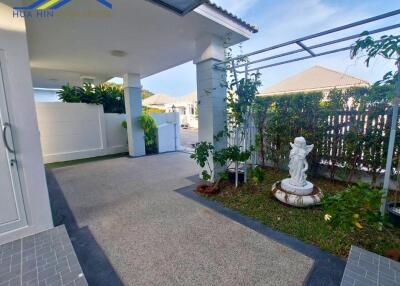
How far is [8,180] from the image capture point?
2.11 meters

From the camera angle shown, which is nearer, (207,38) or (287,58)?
(287,58)

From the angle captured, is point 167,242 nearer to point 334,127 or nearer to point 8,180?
point 8,180

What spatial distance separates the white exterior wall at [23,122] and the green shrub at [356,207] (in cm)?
321

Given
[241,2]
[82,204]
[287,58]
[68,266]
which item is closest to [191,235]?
[68,266]

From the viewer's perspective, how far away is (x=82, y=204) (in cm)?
319

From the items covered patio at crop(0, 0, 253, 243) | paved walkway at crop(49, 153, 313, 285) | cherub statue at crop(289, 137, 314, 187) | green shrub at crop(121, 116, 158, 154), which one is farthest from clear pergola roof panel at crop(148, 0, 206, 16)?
green shrub at crop(121, 116, 158, 154)

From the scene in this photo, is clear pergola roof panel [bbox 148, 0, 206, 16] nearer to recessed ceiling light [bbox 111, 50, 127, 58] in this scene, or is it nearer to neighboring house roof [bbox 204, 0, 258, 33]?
neighboring house roof [bbox 204, 0, 258, 33]

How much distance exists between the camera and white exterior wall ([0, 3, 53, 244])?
6.59 feet

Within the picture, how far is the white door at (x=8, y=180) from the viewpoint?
2033 mm

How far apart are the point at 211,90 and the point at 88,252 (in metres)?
3.09

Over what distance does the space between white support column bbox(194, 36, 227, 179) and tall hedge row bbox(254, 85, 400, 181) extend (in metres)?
0.86

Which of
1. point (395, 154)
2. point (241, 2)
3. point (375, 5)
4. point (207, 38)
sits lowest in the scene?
point (395, 154)

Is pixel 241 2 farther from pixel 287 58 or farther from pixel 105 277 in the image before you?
pixel 105 277

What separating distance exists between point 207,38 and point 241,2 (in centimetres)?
88
